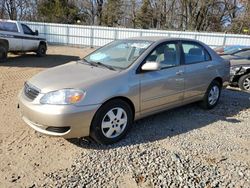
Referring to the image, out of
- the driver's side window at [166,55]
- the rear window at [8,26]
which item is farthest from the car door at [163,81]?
the rear window at [8,26]

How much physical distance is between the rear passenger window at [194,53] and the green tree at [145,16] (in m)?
30.4

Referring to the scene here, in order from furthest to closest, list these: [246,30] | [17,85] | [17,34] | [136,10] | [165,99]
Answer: [136,10] → [246,30] → [17,34] → [17,85] → [165,99]

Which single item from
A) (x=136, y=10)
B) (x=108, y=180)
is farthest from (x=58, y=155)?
(x=136, y=10)

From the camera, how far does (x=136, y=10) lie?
117 ft

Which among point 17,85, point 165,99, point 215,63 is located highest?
point 215,63

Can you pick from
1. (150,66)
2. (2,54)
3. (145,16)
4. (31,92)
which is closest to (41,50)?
(2,54)

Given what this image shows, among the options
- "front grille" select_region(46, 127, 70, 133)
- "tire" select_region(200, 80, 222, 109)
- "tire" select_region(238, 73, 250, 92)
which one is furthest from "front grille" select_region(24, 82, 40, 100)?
"tire" select_region(238, 73, 250, 92)

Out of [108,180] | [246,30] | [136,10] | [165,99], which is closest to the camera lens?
[108,180]

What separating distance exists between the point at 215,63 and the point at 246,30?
85.5 ft

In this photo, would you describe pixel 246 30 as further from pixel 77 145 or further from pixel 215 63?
pixel 77 145

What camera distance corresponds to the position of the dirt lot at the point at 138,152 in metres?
3.38

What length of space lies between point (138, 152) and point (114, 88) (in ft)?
3.17

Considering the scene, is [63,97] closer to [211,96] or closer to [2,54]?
[211,96]

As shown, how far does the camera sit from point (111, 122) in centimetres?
418
